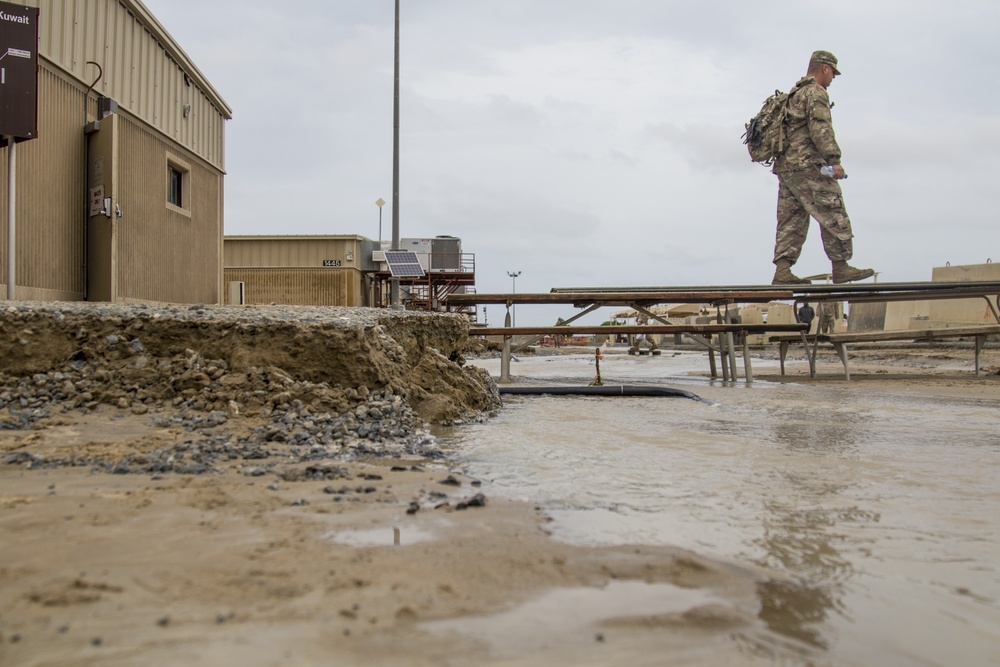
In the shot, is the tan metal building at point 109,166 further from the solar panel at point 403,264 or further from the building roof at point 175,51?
the solar panel at point 403,264

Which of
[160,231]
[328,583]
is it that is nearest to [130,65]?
[160,231]

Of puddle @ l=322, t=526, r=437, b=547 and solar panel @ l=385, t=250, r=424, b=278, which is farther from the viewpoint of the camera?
solar panel @ l=385, t=250, r=424, b=278

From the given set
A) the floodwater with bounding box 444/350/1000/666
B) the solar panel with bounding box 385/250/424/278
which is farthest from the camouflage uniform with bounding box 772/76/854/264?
the floodwater with bounding box 444/350/1000/666

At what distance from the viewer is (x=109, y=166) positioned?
10586 millimetres

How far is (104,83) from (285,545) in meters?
10.6

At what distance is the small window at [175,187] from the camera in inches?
526

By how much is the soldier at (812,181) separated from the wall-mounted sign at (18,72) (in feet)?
55.8

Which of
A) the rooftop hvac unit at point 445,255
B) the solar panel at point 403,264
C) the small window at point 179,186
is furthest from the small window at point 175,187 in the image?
the rooftop hvac unit at point 445,255

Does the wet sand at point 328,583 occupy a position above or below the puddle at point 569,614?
above

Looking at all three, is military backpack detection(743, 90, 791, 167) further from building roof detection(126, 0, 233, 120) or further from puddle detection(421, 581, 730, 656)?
puddle detection(421, 581, 730, 656)

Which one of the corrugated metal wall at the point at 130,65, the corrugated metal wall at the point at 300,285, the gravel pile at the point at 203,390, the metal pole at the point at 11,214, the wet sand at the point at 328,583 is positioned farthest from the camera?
the corrugated metal wall at the point at 300,285

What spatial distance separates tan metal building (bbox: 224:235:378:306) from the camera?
24234 mm

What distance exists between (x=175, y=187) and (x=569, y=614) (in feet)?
44.3

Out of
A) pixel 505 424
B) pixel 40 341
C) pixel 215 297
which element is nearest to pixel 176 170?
pixel 215 297
